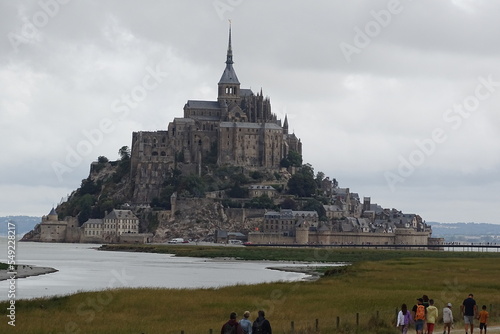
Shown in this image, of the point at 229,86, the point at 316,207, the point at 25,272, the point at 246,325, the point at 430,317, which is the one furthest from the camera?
the point at 229,86

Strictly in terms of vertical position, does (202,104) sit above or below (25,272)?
above

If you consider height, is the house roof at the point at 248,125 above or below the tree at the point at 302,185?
above

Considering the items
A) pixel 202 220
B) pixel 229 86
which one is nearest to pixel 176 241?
pixel 202 220

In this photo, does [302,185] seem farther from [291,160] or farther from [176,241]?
[176,241]

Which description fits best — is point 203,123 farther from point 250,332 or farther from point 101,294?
point 250,332

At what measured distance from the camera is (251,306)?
4712 cm

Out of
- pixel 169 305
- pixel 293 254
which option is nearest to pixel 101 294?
pixel 169 305

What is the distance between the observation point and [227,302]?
159 ft

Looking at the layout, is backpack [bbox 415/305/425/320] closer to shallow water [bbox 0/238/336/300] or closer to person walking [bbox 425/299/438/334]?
person walking [bbox 425/299/438/334]

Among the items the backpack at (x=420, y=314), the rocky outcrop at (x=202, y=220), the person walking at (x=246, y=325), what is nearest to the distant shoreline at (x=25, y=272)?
the backpack at (x=420, y=314)

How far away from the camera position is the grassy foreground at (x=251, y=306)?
3816cm

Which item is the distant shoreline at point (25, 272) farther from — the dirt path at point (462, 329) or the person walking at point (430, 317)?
the person walking at point (430, 317)

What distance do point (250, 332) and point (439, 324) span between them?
11070mm

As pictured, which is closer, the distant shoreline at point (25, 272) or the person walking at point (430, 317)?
the person walking at point (430, 317)
